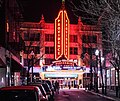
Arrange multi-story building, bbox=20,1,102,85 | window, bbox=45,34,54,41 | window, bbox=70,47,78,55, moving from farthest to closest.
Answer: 1. window, bbox=70,47,78,55
2. window, bbox=45,34,54,41
3. multi-story building, bbox=20,1,102,85

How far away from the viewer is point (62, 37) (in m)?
89.6

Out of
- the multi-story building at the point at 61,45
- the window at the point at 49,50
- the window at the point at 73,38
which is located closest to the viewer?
the multi-story building at the point at 61,45

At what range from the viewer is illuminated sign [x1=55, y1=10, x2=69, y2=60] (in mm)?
89750

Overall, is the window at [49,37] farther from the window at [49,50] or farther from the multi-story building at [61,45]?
the window at [49,50]

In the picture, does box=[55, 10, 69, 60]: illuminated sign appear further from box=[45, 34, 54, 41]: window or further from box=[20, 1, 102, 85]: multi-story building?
box=[45, 34, 54, 41]: window

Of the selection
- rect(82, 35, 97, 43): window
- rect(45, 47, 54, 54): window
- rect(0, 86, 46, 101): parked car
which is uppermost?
rect(82, 35, 97, 43): window


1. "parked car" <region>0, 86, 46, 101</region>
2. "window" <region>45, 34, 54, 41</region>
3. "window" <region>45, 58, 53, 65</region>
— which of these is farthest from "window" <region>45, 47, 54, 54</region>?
"parked car" <region>0, 86, 46, 101</region>

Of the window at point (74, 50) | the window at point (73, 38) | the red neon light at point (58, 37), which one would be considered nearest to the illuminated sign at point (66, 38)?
the red neon light at point (58, 37)

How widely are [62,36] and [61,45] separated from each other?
2.01 metres

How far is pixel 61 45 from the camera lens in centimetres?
8975

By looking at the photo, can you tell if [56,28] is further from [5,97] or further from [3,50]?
[5,97]

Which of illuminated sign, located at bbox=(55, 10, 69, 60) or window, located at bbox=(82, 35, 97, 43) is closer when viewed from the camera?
window, located at bbox=(82, 35, 97, 43)

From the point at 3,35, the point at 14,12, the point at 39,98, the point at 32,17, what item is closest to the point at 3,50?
the point at 3,35

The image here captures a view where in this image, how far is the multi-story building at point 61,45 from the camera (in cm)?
8962
